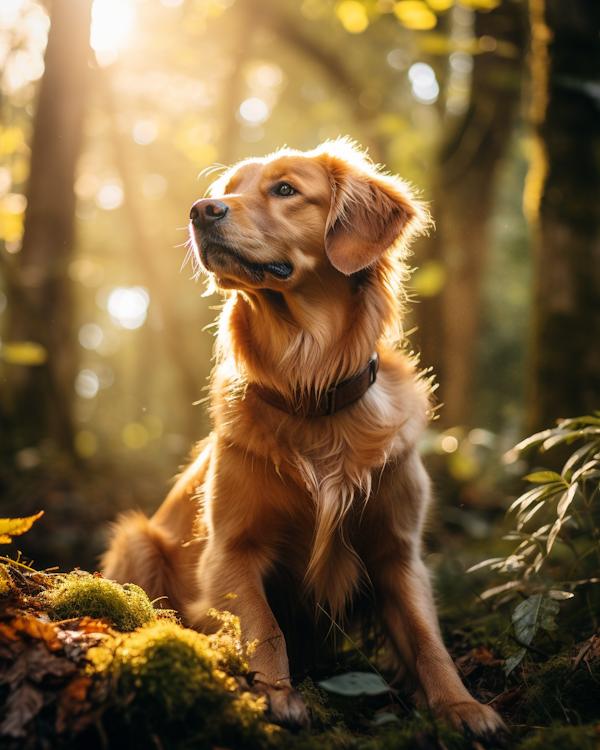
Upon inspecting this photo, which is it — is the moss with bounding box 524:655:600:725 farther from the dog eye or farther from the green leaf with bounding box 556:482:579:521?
the dog eye

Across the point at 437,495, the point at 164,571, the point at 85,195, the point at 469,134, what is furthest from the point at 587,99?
the point at 85,195

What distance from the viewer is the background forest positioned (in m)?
3.75

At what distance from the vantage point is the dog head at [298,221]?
2.49 meters

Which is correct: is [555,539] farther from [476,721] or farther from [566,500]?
[476,721]

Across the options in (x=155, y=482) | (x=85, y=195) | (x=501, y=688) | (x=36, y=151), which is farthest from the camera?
(x=85, y=195)

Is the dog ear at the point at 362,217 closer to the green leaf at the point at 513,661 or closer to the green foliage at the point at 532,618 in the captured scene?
the green foliage at the point at 532,618

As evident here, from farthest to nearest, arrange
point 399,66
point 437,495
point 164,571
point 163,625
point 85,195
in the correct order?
point 85,195 < point 399,66 < point 437,495 < point 164,571 < point 163,625

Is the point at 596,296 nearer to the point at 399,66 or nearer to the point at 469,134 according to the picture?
the point at 469,134

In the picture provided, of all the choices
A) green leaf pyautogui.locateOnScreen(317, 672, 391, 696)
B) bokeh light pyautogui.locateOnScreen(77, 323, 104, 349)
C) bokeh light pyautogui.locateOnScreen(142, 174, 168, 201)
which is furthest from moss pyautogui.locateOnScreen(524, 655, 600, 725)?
bokeh light pyautogui.locateOnScreen(77, 323, 104, 349)

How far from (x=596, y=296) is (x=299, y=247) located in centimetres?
233

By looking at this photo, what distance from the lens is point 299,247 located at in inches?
103

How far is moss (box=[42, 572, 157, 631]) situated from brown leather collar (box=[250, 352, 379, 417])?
3.05 feet

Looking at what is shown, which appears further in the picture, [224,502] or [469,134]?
[469,134]

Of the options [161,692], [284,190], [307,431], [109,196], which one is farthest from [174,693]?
[109,196]
